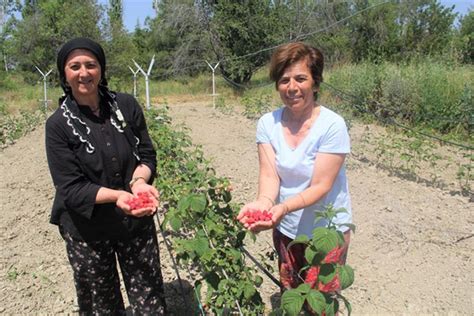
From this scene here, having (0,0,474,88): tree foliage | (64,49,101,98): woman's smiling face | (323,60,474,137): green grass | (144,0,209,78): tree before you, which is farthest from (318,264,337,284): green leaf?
(144,0,209,78): tree

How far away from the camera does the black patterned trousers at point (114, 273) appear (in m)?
2.02

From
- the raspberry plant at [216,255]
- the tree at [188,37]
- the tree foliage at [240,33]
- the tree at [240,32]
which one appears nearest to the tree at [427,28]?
the tree foliage at [240,33]

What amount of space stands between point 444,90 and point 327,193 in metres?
7.89

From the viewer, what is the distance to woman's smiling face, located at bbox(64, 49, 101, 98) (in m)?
1.78

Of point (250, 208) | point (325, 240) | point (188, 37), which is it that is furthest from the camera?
point (188, 37)

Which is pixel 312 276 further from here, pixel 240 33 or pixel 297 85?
pixel 240 33

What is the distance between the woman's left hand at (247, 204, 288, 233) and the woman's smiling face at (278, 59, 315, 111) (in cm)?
40

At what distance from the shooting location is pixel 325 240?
4.45ft

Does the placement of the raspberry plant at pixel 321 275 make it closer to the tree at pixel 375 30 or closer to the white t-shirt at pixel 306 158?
the white t-shirt at pixel 306 158

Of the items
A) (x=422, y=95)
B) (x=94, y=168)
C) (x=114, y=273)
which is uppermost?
(x=422, y=95)

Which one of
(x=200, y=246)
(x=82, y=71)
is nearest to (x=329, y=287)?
(x=200, y=246)

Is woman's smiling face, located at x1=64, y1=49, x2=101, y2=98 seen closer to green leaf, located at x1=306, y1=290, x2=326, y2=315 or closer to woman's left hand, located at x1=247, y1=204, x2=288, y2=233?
woman's left hand, located at x1=247, y1=204, x2=288, y2=233

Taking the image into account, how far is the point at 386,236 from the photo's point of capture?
386 centimetres

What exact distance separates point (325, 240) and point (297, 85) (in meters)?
0.63
